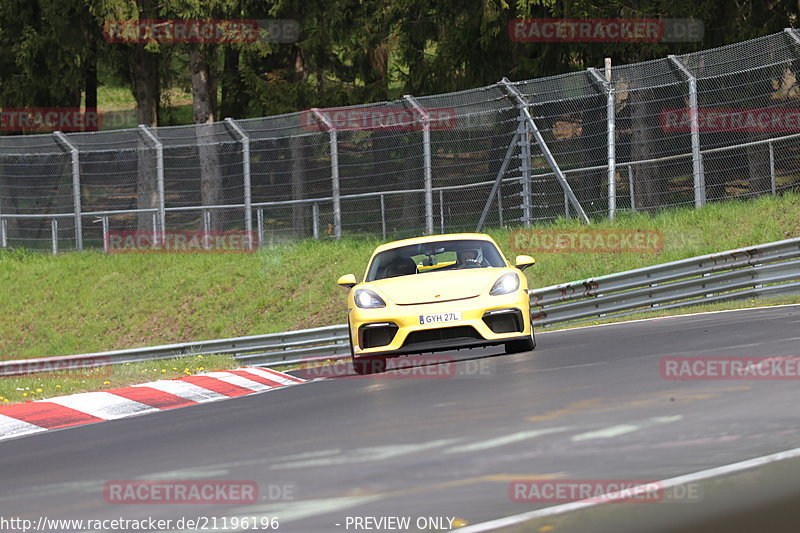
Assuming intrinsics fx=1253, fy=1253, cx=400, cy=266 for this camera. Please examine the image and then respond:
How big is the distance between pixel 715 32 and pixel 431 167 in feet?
28.5

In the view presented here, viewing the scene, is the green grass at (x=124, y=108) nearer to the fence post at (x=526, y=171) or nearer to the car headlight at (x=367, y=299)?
the fence post at (x=526, y=171)

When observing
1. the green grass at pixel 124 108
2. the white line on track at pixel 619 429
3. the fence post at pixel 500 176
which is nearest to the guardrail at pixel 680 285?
the fence post at pixel 500 176

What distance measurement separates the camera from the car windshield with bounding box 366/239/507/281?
1261 centimetres

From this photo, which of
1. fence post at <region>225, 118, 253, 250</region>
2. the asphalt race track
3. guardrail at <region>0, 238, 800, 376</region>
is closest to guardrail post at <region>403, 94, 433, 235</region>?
fence post at <region>225, 118, 253, 250</region>

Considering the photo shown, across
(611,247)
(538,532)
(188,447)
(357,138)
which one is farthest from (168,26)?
(538,532)

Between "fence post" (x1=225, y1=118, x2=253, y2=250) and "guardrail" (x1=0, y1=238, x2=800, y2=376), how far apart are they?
21.5ft

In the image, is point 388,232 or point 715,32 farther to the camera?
point 715,32

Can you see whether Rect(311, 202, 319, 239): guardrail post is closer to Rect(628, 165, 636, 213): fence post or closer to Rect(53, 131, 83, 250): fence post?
Rect(53, 131, 83, 250): fence post

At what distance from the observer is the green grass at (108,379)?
42.8 ft

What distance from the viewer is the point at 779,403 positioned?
7930 mm

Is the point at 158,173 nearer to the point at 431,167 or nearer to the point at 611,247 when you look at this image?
the point at 431,167

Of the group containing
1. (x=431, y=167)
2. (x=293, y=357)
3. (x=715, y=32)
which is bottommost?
(x=293, y=357)

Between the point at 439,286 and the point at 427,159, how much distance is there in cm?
1139

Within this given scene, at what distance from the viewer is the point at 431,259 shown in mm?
12898
